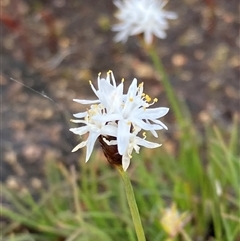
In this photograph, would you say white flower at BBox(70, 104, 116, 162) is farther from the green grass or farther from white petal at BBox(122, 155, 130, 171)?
the green grass

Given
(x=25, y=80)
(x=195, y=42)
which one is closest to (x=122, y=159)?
(x=25, y=80)

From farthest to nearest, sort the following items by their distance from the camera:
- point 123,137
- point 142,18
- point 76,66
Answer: point 76,66 < point 142,18 < point 123,137

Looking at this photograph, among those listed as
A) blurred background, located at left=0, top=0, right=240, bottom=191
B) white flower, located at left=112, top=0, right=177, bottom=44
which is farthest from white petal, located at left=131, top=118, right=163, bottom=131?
blurred background, located at left=0, top=0, right=240, bottom=191

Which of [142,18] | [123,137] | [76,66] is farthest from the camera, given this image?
[76,66]

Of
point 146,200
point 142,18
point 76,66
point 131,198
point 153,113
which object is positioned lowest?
point 131,198

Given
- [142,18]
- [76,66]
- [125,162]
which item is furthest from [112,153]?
[76,66]

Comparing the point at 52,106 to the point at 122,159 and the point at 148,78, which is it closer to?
the point at 148,78

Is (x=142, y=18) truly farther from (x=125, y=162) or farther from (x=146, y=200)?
(x=125, y=162)
